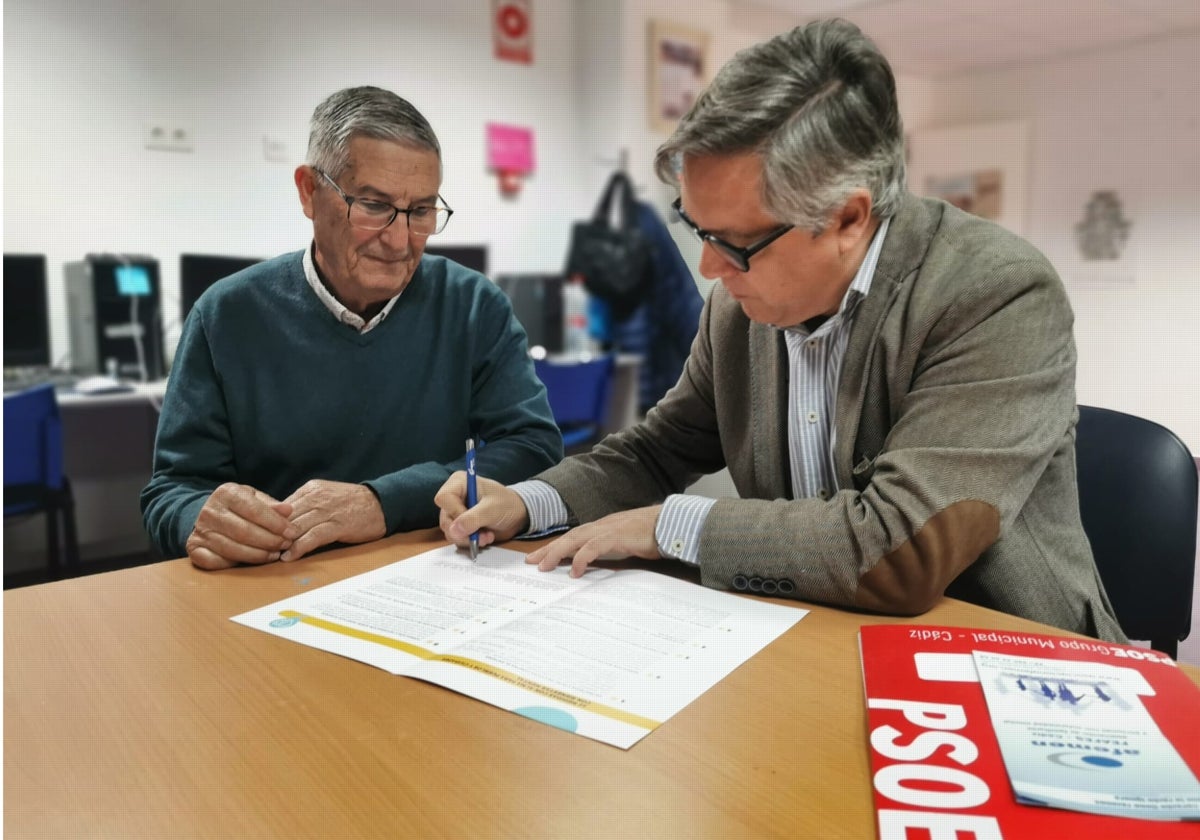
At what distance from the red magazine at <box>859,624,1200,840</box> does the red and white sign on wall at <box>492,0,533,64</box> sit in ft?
13.8

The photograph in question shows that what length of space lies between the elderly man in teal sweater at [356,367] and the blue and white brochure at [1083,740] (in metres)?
0.81

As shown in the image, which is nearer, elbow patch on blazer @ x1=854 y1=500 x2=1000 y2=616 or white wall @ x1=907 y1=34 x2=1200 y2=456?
elbow patch on blazer @ x1=854 y1=500 x2=1000 y2=616

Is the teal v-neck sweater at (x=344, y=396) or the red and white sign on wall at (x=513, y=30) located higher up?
the red and white sign on wall at (x=513, y=30)

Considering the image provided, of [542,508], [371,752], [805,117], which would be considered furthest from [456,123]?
[371,752]

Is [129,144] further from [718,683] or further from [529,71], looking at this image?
[718,683]

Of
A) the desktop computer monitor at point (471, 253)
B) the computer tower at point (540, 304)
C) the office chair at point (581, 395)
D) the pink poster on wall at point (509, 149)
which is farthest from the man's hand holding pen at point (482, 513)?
the pink poster on wall at point (509, 149)

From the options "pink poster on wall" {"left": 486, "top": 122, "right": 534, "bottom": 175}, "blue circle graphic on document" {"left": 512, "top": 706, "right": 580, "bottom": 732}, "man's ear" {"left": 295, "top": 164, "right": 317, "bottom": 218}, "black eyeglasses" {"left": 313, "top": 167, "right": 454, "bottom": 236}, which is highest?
"pink poster on wall" {"left": 486, "top": 122, "right": 534, "bottom": 175}

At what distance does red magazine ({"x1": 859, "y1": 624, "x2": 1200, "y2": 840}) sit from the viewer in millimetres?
549

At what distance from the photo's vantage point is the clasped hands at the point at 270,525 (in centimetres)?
110

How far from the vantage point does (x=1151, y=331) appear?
14.3 ft

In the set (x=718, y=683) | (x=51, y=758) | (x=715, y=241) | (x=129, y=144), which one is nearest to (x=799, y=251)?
(x=715, y=241)

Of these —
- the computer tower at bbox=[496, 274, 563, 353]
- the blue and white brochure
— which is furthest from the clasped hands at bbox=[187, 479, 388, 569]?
the computer tower at bbox=[496, 274, 563, 353]

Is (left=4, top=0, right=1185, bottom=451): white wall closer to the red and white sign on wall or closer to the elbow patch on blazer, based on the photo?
the red and white sign on wall

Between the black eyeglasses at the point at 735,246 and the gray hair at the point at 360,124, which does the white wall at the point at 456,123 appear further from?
the black eyeglasses at the point at 735,246
